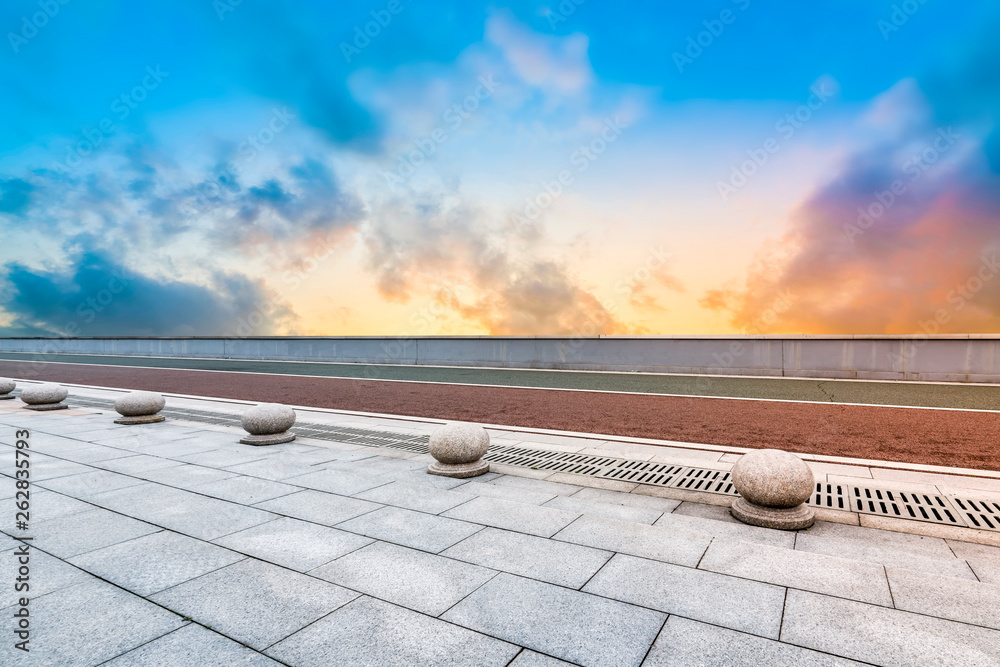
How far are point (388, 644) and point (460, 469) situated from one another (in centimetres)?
441

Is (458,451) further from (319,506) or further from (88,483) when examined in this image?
(88,483)

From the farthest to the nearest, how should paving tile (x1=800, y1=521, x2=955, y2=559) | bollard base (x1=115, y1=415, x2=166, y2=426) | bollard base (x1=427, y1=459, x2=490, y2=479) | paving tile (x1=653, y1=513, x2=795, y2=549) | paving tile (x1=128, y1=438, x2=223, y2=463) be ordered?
bollard base (x1=115, y1=415, x2=166, y2=426) → paving tile (x1=128, y1=438, x2=223, y2=463) → bollard base (x1=427, y1=459, x2=490, y2=479) → paving tile (x1=653, y1=513, x2=795, y2=549) → paving tile (x1=800, y1=521, x2=955, y2=559)

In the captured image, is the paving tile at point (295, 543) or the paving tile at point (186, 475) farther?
the paving tile at point (186, 475)

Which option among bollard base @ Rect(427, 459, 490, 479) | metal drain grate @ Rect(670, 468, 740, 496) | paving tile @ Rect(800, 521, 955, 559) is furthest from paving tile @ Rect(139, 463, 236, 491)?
paving tile @ Rect(800, 521, 955, 559)

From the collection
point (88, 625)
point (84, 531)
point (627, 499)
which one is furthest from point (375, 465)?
point (88, 625)

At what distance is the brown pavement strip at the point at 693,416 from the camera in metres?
9.63

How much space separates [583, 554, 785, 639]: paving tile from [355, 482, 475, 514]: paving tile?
243cm

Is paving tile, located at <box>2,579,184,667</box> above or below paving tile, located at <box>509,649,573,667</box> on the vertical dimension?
below

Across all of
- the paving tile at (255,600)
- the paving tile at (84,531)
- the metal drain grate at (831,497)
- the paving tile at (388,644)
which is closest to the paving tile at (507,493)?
the paving tile at (255,600)

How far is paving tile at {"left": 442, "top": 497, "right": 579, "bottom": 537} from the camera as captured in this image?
5660 mm

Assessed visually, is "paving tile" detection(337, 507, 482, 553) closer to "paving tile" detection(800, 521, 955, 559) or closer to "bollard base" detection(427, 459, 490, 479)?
"bollard base" detection(427, 459, 490, 479)

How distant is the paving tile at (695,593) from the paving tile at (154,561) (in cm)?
341

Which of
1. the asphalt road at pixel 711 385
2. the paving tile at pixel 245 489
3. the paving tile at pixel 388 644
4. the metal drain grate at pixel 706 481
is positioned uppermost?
the asphalt road at pixel 711 385

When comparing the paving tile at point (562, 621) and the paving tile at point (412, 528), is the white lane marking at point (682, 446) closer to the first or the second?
the paving tile at point (412, 528)
